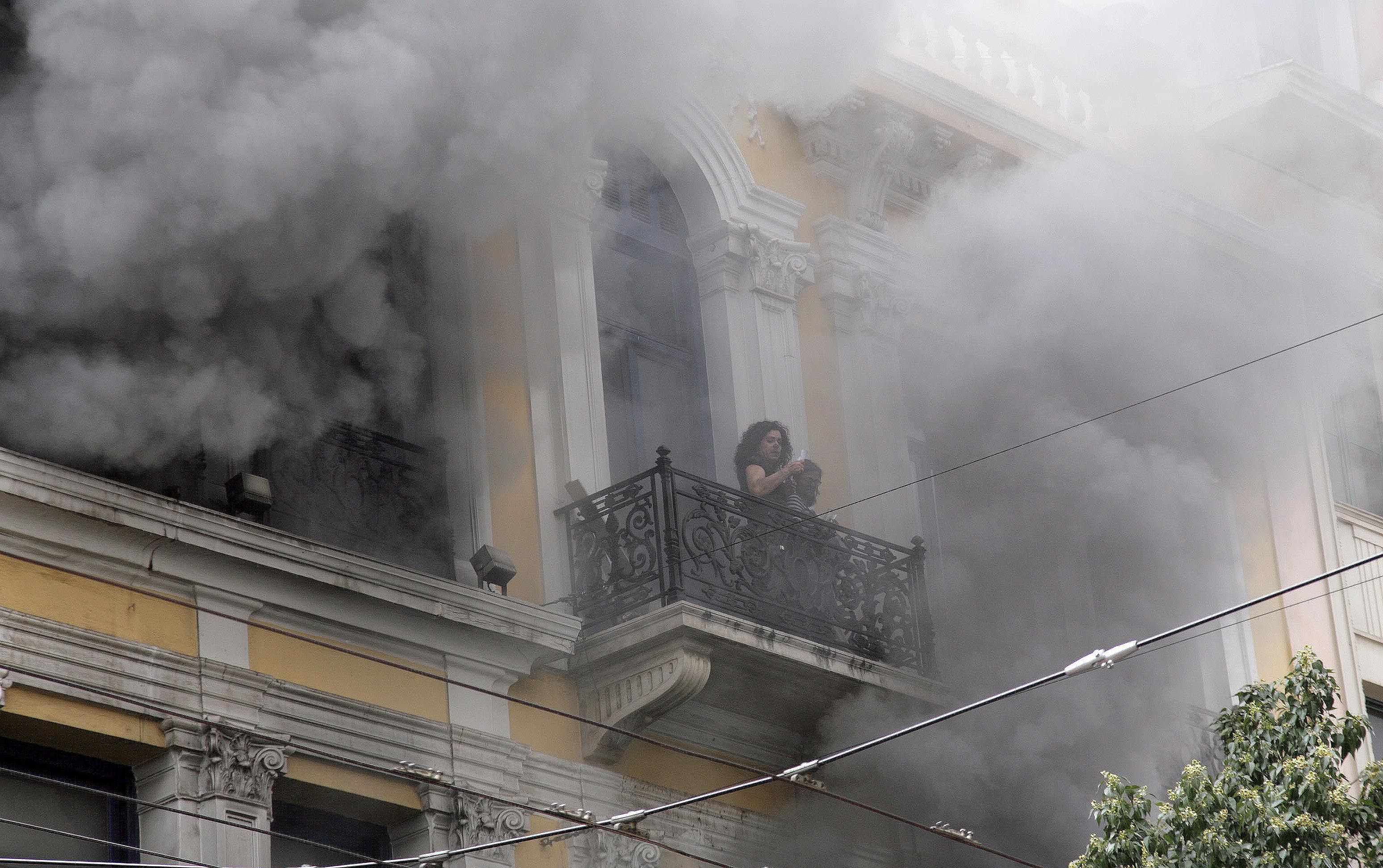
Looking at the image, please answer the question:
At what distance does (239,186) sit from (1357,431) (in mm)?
10032

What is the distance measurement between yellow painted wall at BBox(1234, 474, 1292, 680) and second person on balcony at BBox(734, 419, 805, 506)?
471 cm

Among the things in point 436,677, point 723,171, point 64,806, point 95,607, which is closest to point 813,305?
Answer: point 723,171

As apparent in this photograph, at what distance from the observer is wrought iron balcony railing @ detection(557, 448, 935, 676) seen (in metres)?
12.2

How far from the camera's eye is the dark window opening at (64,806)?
400 inches

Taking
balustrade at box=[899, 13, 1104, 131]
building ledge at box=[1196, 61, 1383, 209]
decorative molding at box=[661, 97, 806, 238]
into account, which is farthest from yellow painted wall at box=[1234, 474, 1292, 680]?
decorative molding at box=[661, 97, 806, 238]

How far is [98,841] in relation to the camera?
31.8 ft

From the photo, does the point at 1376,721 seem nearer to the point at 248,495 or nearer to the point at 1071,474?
the point at 1071,474

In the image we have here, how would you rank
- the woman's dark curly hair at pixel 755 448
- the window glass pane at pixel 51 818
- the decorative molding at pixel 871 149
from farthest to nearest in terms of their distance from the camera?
1. the decorative molding at pixel 871 149
2. the woman's dark curly hair at pixel 755 448
3. the window glass pane at pixel 51 818

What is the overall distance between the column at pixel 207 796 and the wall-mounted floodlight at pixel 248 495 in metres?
1.06

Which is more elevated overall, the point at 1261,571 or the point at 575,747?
the point at 1261,571

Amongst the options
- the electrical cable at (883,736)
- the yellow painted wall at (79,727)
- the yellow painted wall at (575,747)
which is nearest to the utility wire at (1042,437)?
the electrical cable at (883,736)

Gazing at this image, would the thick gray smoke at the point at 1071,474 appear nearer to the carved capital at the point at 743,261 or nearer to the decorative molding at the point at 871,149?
the decorative molding at the point at 871,149

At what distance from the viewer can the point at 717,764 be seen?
12586 millimetres

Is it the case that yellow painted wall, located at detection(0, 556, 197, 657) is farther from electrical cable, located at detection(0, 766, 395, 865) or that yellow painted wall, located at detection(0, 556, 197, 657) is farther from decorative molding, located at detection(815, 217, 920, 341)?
decorative molding, located at detection(815, 217, 920, 341)
